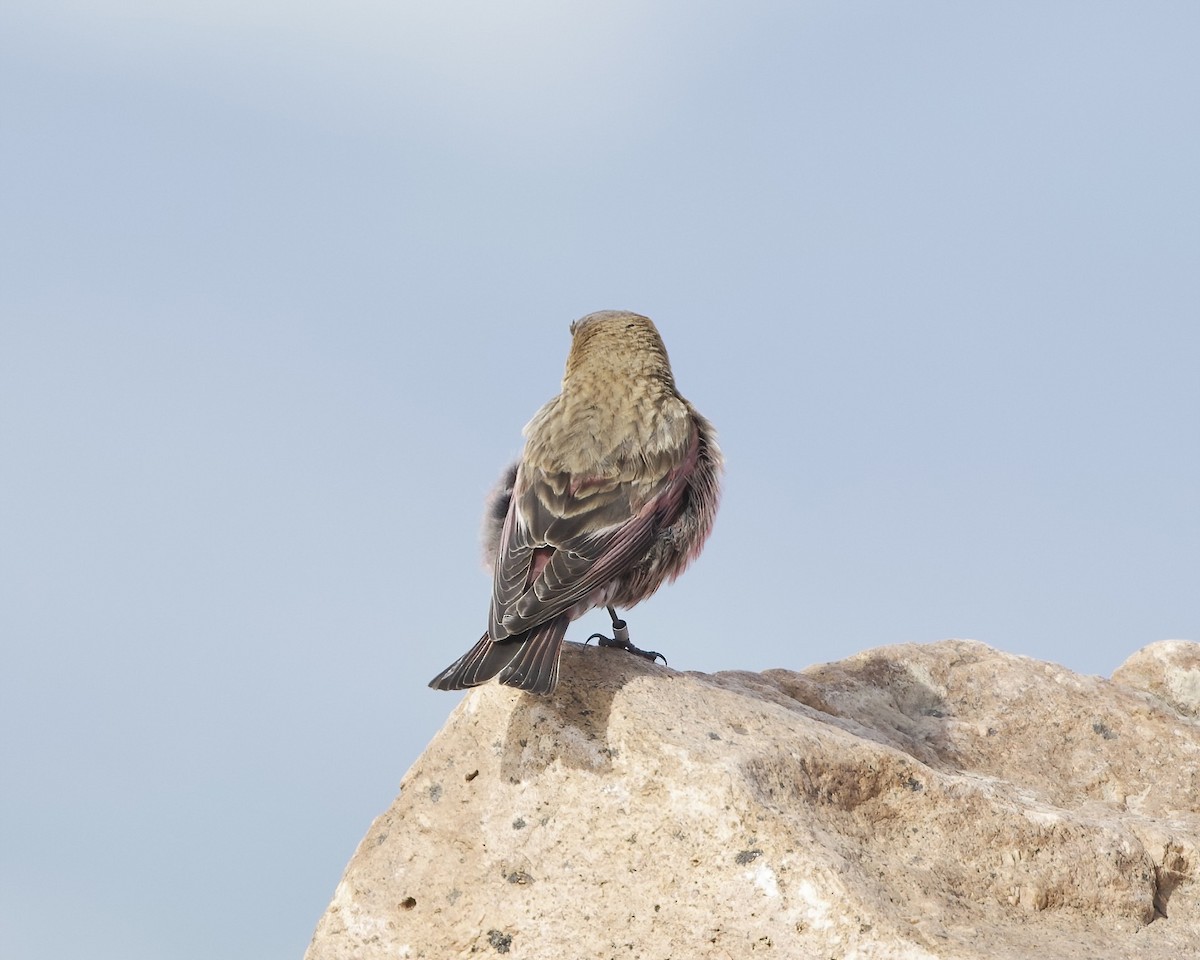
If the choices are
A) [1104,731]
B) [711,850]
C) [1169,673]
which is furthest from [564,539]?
[1169,673]

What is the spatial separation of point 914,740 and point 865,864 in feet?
6.95

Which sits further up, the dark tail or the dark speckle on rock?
the dark speckle on rock

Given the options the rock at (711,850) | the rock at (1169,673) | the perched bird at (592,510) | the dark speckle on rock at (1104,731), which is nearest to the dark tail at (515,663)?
the perched bird at (592,510)

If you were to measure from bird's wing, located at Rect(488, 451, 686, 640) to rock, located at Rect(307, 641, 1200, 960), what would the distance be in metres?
0.36

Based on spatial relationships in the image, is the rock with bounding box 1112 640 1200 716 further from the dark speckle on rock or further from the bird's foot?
the bird's foot

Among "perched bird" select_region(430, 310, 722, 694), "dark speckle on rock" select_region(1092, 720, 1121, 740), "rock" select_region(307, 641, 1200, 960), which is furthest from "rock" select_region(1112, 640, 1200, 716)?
"perched bird" select_region(430, 310, 722, 694)

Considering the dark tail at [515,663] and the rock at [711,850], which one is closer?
the rock at [711,850]

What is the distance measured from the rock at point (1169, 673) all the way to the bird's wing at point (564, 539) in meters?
3.49

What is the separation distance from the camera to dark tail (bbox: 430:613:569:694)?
5.84 metres

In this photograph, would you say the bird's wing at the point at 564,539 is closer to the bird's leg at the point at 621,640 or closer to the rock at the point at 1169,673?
the bird's leg at the point at 621,640

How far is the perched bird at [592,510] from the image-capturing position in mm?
6109

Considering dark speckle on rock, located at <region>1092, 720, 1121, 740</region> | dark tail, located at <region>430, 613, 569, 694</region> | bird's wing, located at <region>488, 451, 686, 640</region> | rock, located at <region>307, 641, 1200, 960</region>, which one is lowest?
rock, located at <region>307, 641, 1200, 960</region>

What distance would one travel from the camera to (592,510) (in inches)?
263

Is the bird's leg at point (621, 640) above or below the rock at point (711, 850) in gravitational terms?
above
